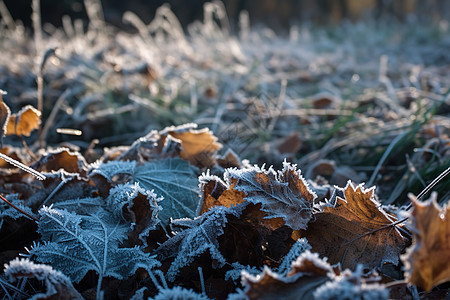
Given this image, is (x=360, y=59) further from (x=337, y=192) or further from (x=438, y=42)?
(x=337, y=192)

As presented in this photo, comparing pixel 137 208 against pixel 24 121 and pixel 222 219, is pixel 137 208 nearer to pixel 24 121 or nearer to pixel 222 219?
pixel 222 219

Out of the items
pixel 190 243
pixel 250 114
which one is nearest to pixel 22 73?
pixel 250 114

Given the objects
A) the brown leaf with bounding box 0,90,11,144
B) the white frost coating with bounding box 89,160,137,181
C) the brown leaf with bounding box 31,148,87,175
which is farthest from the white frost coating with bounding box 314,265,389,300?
the brown leaf with bounding box 0,90,11,144

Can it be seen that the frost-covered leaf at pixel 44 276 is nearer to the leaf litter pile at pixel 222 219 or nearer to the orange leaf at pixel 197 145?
the leaf litter pile at pixel 222 219

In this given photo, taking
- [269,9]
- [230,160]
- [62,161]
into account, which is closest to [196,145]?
[230,160]

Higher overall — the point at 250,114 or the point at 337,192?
the point at 337,192

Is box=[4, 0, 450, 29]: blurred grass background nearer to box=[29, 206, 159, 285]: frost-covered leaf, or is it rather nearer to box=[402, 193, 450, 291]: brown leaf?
box=[29, 206, 159, 285]: frost-covered leaf
